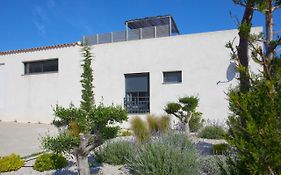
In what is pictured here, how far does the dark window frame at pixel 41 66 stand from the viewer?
19.9m

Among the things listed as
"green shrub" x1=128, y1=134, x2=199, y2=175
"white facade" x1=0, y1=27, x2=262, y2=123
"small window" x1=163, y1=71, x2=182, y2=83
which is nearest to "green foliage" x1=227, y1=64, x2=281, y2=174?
"green shrub" x1=128, y1=134, x2=199, y2=175

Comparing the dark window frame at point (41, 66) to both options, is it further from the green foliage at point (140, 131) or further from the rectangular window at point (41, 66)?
the green foliage at point (140, 131)

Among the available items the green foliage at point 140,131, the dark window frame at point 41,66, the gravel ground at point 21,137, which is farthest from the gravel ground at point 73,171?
the dark window frame at point 41,66

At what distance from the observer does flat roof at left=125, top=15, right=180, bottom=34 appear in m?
19.2

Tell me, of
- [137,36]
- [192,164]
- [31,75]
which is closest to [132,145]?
→ [192,164]

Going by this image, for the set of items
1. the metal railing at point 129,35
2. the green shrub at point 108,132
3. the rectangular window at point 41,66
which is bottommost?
the green shrub at point 108,132

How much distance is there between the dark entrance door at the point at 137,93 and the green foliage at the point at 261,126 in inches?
573

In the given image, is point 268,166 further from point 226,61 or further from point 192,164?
point 226,61

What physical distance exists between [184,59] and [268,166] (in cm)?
1406

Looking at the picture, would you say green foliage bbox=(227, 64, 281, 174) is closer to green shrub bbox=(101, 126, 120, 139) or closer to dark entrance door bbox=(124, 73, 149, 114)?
green shrub bbox=(101, 126, 120, 139)

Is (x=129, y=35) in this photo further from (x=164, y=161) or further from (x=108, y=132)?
(x=164, y=161)

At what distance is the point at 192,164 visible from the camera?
5.50 m

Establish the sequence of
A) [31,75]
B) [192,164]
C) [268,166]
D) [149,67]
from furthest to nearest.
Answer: [31,75], [149,67], [192,164], [268,166]

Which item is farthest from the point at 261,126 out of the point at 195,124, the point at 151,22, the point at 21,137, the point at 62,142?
the point at 151,22
